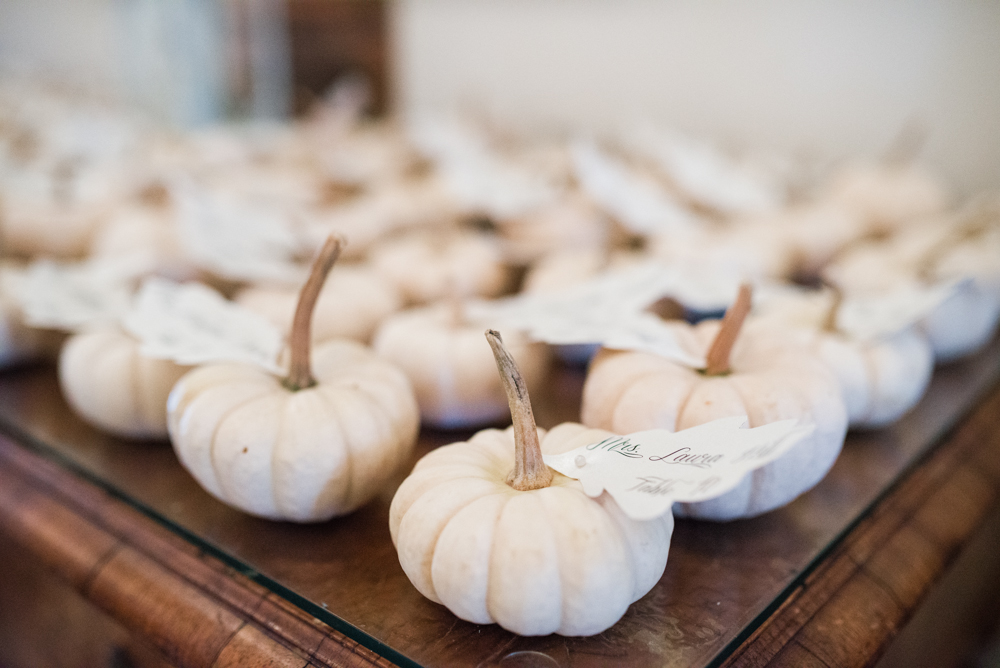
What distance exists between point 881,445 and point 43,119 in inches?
119

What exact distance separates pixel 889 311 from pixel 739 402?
0.41m

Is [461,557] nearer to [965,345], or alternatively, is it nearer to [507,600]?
[507,600]

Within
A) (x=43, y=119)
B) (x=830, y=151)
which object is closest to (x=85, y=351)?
(x=830, y=151)

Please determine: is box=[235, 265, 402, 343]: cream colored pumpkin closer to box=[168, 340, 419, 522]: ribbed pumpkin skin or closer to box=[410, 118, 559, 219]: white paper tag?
box=[168, 340, 419, 522]: ribbed pumpkin skin

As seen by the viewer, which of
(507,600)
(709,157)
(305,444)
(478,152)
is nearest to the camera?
(507,600)

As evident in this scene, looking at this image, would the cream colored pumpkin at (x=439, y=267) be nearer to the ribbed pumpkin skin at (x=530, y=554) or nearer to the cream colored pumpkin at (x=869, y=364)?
the cream colored pumpkin at (x=869, y=364)

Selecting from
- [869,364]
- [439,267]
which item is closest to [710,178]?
[439,267]

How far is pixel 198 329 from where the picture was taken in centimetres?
87

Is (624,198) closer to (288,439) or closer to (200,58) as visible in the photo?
(288,439)

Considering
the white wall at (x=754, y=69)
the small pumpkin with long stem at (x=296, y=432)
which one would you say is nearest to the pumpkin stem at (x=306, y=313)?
the small pumpkin with long stem at (x=296, y=432)

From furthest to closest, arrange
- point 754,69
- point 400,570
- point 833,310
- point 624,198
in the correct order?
1. point 754,69
2. point 624,198
3. point 833,310
4. point 400,570

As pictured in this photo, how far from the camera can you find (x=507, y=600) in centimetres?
56

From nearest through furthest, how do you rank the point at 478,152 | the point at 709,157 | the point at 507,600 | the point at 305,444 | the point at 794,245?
the point at 507,600 → the point at 305,444 → the point at 794,245 → the point at 709,157 → the point at 478,152

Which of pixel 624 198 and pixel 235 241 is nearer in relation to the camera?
pixel 235 241
